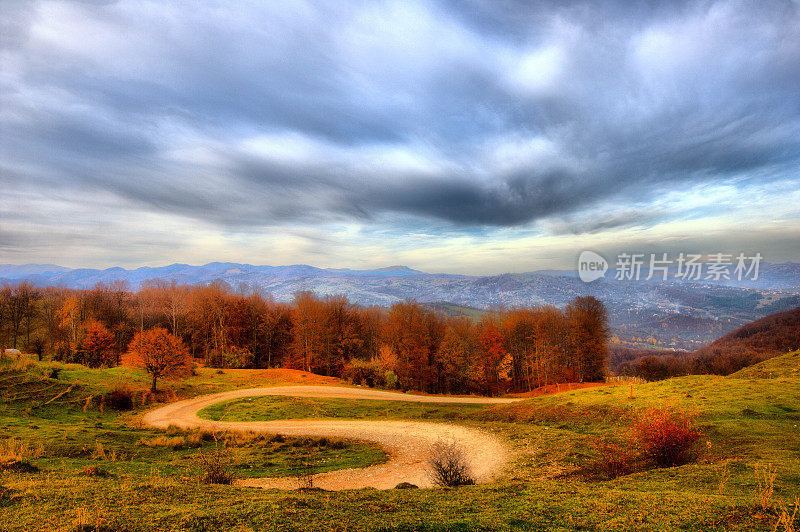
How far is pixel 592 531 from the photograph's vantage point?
575 centimetres

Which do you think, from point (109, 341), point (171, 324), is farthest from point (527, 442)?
point (171, 324)

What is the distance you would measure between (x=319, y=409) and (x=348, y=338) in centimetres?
3429

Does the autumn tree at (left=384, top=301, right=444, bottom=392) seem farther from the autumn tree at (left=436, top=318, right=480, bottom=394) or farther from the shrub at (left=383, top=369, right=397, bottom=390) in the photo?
the shrub at (left=383, top=369, right=397, bottom=390)

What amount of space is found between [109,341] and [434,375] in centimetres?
5203

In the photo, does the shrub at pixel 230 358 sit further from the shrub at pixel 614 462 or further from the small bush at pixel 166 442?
the shrub at pixel 614 462

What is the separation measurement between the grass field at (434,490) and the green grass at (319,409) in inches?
10.2

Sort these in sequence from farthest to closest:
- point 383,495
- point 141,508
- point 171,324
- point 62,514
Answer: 1. point 171,324
2. point 383,495
3. point 141,508
4. point 62,514

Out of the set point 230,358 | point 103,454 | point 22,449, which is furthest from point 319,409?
point 230,358

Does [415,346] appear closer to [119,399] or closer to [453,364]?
[453,364]

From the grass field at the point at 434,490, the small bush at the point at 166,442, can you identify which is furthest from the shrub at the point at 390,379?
the small bush at the point at 166,442

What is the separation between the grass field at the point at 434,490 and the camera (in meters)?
5.66

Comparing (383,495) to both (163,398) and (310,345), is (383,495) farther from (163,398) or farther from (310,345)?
(310,345)

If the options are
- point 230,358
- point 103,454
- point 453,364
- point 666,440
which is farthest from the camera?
point 230,358

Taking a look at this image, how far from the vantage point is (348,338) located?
2579 inches
